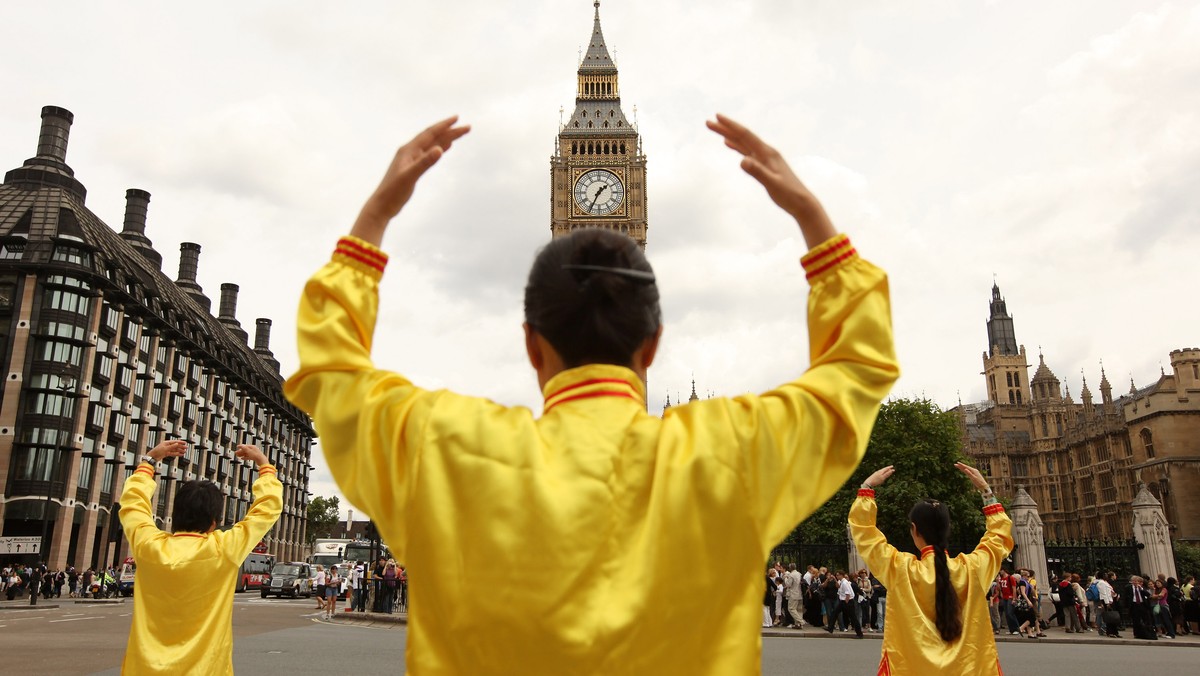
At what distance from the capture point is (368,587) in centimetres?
2994

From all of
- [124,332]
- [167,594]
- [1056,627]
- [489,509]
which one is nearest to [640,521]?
[489,509]

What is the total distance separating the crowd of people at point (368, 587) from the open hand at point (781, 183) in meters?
24.6

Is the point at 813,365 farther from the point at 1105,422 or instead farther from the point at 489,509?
the point at 1105,422

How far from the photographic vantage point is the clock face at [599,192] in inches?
2997

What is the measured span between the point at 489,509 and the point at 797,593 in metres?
23.4

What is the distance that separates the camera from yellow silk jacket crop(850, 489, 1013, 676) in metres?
5.36

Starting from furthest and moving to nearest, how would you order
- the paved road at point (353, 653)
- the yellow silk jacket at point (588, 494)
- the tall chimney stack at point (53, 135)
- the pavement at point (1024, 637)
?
the tall chimney stack at point (53, 135) < the pavement at point (1024, 637) < the paved road at point (353, 653) < the yellow silk jacket at point (588, 494)

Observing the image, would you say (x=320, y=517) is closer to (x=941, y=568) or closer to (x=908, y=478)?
(x=908, y=478)

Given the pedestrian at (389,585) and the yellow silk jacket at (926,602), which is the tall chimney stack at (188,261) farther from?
the yellow silk jacket at (926,602)

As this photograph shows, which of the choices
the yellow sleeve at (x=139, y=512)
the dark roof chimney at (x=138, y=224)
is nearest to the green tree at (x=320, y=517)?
the dark roof chimney at (x=138, y=224)

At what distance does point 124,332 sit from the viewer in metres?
54.5

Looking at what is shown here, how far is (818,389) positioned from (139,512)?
4607mm

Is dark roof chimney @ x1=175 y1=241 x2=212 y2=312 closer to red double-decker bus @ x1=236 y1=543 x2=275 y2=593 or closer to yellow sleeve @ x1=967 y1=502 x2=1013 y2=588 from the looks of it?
red double-decker bus @ x1=236 y1=543 x2=275 y2=593

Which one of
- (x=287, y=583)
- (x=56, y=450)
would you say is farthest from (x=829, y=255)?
(x=56, y=450)
